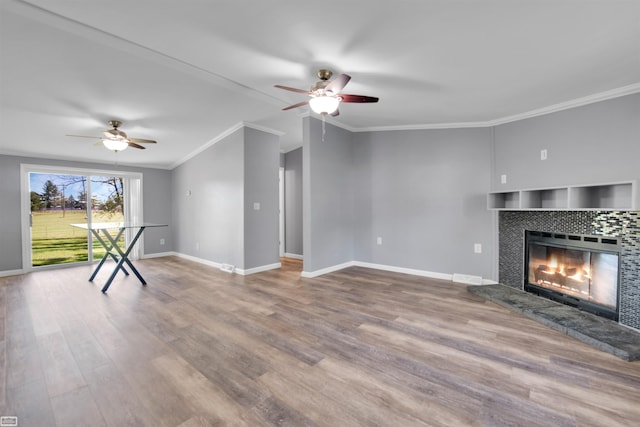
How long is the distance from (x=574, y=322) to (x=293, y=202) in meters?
4.72

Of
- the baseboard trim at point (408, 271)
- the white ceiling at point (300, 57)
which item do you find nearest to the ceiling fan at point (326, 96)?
the white ceiling at point (300, 57)

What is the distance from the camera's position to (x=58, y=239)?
16.7 ft

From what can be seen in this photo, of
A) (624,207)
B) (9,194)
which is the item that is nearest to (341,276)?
(624,207)

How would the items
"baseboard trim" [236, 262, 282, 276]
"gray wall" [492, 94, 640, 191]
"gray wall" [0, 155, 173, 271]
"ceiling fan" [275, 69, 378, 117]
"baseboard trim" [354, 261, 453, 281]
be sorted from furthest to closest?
"gray wall" [0, 155, 173, 271], "baseboard trim" [236, 262, 282, 276], "baseboard trim" [354, 261, 453, 281], "gray wall" [492, 94, 640, 191], "ceiling fan" [275, 69, 378, 117]

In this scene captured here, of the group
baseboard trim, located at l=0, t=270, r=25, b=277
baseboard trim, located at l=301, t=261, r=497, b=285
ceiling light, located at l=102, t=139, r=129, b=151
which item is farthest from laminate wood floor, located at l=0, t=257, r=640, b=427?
ceiling light, located at l=102, t=139, r=129, b=151

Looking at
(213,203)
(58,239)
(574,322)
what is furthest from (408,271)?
(58,239)

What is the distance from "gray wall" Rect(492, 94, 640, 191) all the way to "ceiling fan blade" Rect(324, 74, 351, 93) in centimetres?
259

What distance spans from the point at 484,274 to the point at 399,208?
1500 millimetres

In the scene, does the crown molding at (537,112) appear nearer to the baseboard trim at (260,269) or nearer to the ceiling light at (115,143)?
the baseboard trim at (260,269)

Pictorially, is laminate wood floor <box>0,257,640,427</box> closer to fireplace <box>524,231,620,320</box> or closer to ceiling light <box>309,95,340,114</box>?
fireplace <box>524,231,620,320</box>

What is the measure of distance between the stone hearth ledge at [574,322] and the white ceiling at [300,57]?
7.27ft

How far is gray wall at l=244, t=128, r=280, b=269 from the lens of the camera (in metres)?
4.38

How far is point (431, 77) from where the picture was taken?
266 centimetres

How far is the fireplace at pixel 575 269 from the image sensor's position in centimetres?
257
